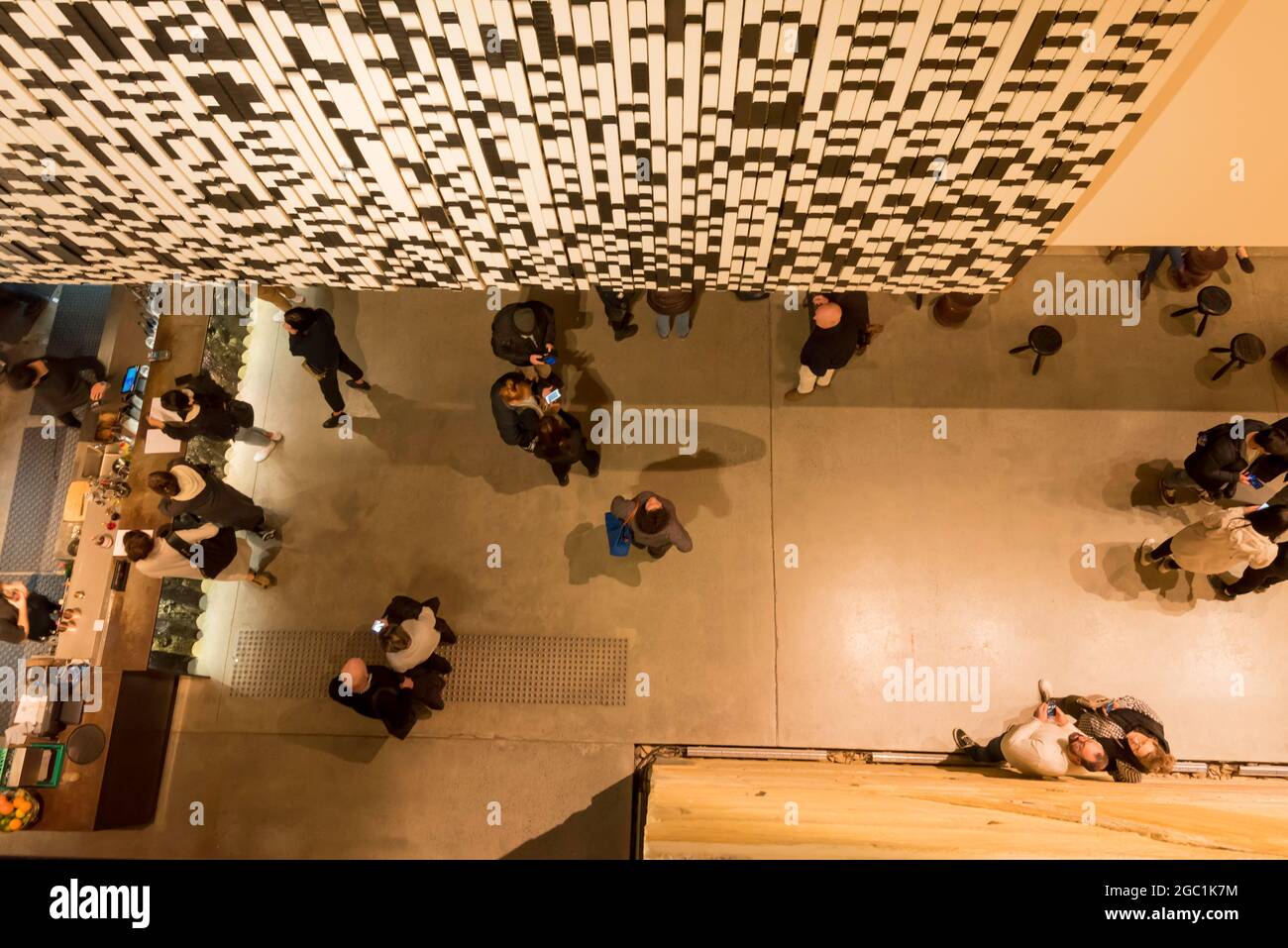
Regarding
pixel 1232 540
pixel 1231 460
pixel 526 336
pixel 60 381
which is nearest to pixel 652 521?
pixel 526 336

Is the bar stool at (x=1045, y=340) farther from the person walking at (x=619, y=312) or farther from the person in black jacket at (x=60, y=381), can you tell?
the person in black jacket at (x=60, y=381)

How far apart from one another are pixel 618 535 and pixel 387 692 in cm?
215

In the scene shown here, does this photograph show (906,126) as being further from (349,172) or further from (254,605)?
(254,605)

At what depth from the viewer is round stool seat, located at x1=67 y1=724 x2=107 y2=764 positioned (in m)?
5.28

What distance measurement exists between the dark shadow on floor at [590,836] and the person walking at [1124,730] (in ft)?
11.6

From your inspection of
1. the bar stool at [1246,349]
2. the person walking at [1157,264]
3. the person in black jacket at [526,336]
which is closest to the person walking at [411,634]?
the person in black jacket at [526,336]

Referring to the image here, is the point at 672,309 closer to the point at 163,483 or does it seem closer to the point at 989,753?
the point at 163,483

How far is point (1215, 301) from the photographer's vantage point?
6266 mm

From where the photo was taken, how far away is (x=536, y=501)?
6469mm

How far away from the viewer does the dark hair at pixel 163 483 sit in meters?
5.27

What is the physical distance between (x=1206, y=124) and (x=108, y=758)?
8237 mm

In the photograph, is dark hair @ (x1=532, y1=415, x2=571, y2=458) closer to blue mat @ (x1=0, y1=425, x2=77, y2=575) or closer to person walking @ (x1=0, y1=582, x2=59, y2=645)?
person walking @ (x1=0, y1=582, x2=59, y2=645)
